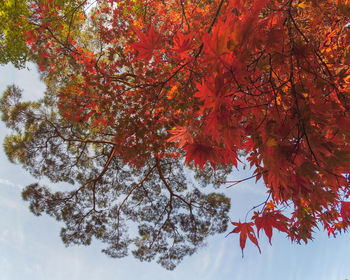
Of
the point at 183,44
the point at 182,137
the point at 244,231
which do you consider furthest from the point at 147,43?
the point at 244,231

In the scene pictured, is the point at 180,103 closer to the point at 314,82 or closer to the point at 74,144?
the point at 314,82

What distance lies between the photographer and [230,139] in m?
0.83

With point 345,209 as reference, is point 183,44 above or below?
above

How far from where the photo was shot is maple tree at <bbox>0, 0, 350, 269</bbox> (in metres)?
0.83

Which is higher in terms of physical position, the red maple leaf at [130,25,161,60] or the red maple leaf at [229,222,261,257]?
the red maple leaf at [130,25,161,60]

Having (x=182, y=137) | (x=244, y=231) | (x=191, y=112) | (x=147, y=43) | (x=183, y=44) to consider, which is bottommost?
(x=244, y=231)

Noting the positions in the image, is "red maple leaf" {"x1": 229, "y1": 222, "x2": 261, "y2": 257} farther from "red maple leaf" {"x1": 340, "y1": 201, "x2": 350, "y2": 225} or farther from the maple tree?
"red maple leaf" {"x1": 340, "y1": 201, "x2": 350, "y2": 225}

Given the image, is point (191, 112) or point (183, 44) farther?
point (191, 112)

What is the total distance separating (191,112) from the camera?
2.88 meters

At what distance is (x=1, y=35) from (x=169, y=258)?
809cm

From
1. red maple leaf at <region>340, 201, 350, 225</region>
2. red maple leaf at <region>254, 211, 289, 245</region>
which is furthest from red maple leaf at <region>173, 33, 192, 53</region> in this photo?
red maple leaf at <region>340, 201, 350, 225</region>

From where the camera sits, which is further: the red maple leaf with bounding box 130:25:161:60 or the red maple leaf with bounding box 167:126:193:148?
the red maple leaf with bounding box 130:25:161:60

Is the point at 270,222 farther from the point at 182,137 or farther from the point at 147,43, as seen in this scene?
the point at 147,43

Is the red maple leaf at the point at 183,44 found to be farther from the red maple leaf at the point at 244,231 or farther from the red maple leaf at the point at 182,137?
the red maple leaf at the point at 244,231
